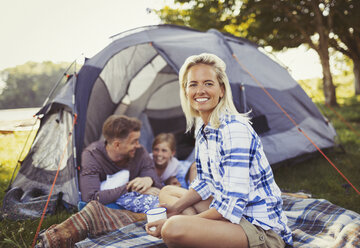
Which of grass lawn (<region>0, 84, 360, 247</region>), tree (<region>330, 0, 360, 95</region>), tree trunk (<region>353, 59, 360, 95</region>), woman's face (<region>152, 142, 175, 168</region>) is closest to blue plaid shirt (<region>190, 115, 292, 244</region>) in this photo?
grass lawn (<region>0, 84, 360, 247</region>)

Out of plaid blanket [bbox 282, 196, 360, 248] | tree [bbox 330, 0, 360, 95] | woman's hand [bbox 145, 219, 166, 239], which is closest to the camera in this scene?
woman's hand [bbox 145, 219, 166, 239]

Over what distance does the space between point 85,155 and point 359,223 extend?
2.26 meters

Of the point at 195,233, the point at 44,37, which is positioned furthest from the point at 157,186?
the point at 44,37

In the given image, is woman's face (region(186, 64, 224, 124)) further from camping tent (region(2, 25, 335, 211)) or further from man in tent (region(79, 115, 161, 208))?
camping tent (region(2, 25, 335, 211))

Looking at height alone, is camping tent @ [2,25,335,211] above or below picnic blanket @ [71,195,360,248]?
above

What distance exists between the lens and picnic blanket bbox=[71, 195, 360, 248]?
179cm

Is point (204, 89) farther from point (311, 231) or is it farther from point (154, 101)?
point (154, 101)

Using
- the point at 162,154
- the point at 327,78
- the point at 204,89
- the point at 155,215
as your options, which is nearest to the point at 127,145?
the point at 162,154

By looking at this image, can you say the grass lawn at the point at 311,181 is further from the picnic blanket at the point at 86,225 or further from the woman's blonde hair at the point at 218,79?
the woman's blonde hair at the point at 218,79

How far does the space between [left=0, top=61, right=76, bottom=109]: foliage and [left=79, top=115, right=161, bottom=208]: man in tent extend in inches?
687

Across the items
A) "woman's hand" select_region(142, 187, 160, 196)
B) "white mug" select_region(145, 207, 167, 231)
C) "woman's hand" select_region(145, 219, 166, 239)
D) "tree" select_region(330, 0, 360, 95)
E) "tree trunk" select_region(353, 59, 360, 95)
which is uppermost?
"tree" select_region(330, 0, 360, 95)

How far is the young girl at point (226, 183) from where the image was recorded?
4.64 ft

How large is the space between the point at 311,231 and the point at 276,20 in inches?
345

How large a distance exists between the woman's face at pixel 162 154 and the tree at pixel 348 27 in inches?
303
